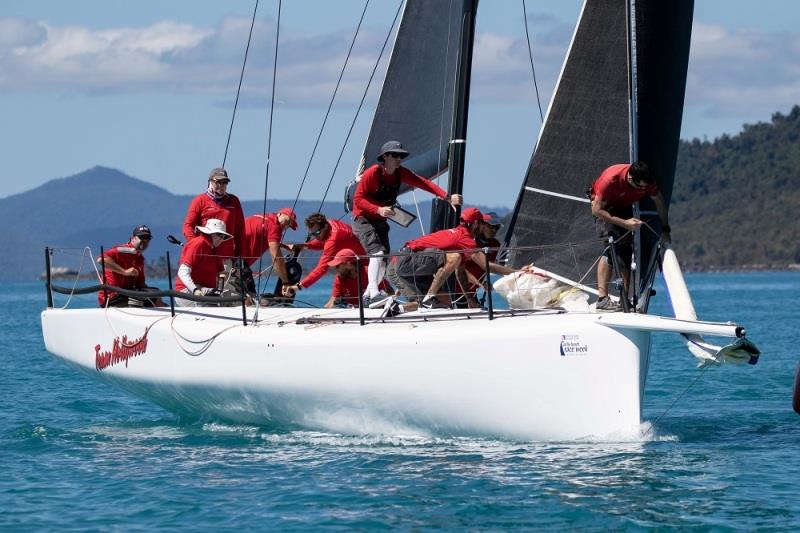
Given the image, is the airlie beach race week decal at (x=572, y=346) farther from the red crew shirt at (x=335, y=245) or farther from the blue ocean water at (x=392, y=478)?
the red crew shirt at (x=335, y=245)

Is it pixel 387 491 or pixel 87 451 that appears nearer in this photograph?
pixel 387 491

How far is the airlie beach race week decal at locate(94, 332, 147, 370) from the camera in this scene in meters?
13.7

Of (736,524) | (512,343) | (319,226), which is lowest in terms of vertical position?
(736,524)

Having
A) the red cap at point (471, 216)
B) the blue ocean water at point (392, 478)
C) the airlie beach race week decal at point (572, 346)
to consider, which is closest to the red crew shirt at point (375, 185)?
the red cap at point (471, 216)

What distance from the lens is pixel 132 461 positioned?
11.7 metres

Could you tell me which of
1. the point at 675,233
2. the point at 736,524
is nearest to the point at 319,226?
the point at 736,524

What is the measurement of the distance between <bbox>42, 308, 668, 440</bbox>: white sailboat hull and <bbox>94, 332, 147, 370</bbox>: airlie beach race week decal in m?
0.02

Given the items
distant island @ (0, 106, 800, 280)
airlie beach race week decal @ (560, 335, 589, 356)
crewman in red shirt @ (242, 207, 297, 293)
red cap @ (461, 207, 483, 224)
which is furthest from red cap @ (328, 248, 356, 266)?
distant island @ (0, 106, 800, 280)

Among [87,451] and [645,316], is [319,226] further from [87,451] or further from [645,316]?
[645,316]

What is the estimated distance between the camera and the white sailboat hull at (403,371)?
10.8 m

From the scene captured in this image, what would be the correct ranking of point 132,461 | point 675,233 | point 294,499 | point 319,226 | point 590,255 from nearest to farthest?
1. point 294,499
2. point 132,461
3. point 590,255
4. point 319,226
5. point 675,233

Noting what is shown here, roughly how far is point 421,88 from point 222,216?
90.5 inches

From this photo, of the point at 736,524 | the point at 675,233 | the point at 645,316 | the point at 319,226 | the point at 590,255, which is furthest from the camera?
the point at 675,233

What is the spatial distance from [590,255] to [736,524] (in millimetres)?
3964
